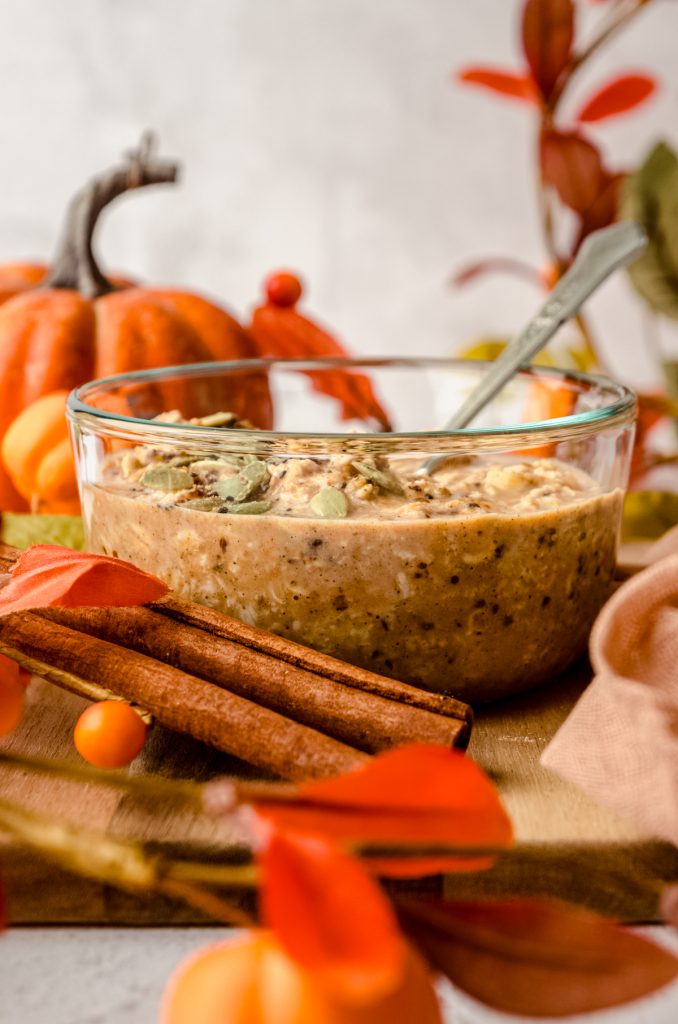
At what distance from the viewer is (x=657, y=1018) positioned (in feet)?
1.85

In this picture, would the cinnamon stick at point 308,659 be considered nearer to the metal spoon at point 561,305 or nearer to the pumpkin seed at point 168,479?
the pumpkin seed at point 168,479

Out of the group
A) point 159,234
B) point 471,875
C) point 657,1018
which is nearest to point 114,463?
point 471,875

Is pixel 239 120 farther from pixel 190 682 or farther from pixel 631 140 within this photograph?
pixel 190 682

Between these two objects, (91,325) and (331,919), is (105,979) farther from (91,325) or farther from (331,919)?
(91,325)

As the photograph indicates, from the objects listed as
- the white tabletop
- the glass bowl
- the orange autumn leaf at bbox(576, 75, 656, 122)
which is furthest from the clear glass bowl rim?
the orange autumn leaf at bbox(576, 75, 656, 122)

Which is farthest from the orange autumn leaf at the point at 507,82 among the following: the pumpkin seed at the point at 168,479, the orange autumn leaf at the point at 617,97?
the pumpkin seed at the point at 168,479

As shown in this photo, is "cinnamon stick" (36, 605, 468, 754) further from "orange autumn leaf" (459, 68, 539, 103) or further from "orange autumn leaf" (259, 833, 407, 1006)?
"orange autumn leaf" (459, 68, 539, 103)

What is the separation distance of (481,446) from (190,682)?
26 centimetres

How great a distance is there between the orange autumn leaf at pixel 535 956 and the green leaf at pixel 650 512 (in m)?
0.77

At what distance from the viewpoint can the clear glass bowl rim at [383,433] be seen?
79cm

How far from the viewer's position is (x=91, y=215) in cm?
143

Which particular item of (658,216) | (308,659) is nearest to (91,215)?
(658,216)

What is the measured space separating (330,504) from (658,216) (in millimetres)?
938

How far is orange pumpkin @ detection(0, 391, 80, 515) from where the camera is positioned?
116 cm
